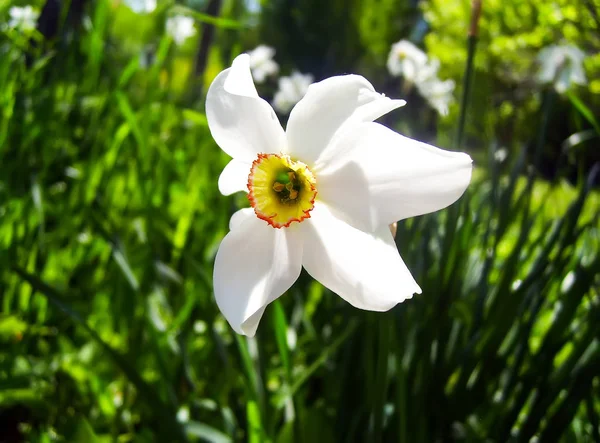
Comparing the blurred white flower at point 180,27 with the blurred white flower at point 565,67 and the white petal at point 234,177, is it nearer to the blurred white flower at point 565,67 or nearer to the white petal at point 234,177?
the blurred white flower at point 565,67

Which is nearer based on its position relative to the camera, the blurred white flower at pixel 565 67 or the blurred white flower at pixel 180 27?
the blurred white flower at pixel 565 67

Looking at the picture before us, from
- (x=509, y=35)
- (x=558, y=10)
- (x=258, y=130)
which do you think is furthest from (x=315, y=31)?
(x=258, y=130)

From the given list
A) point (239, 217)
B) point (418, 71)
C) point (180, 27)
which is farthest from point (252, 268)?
point (418, 71)

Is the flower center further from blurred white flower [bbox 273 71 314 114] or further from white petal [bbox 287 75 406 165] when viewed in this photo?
blurred white flower [bbox 273 71 314 114]

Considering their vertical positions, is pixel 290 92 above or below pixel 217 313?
above

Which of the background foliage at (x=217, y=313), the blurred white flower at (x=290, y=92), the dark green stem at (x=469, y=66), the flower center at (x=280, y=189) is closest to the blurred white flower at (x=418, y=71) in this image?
the blurred white flower at (x=290, y=92)

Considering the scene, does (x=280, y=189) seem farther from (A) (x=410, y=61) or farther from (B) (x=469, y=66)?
(A) (x=410, y=61)

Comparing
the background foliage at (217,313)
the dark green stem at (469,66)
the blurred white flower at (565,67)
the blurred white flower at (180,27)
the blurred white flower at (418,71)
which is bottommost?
the background foliage at (217,313)

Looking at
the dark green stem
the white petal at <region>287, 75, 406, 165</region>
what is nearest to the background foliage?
the dark green stem
